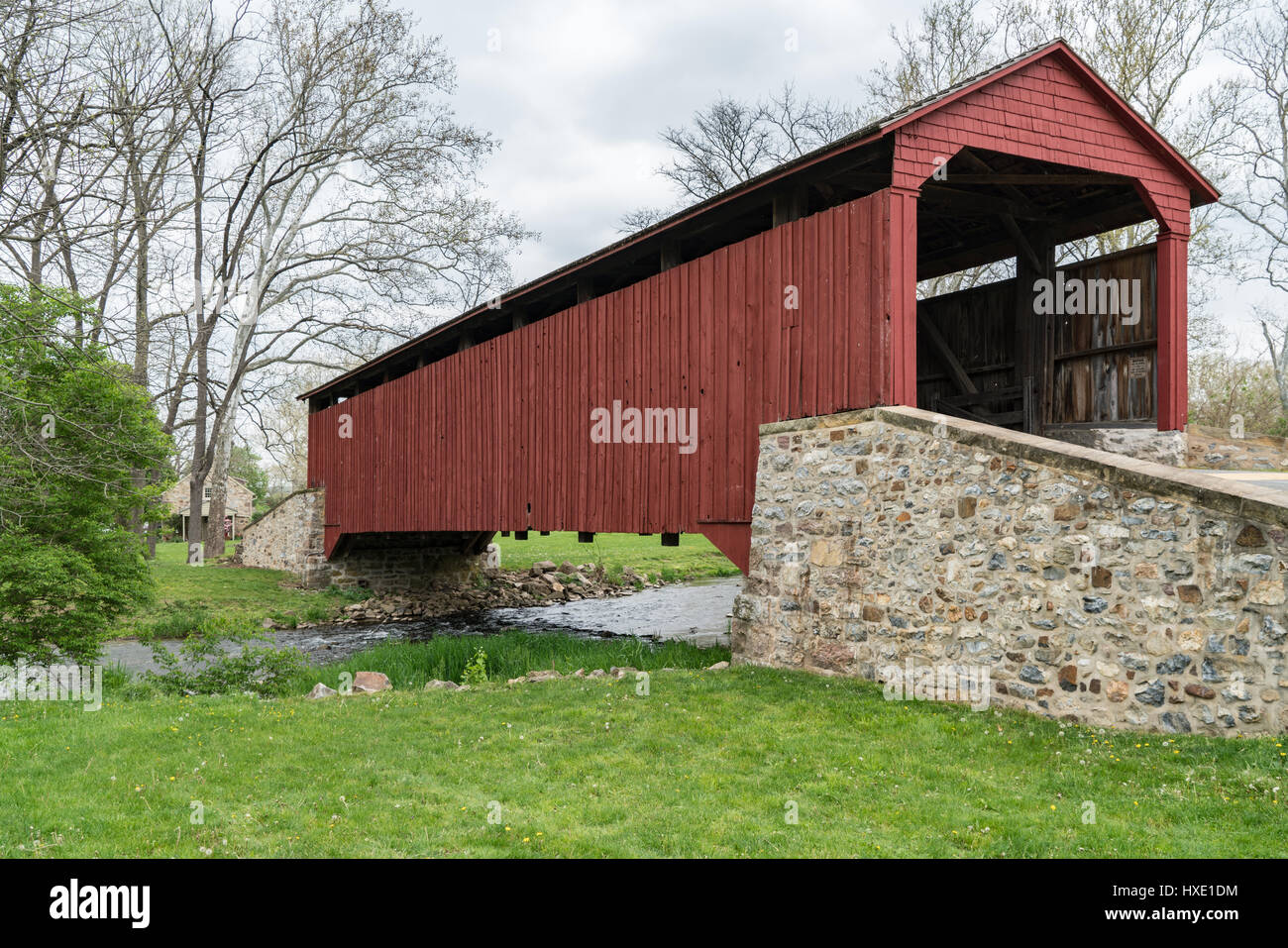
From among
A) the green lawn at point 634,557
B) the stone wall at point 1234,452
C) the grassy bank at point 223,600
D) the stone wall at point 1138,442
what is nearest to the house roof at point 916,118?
the stone wall at point 1138,442

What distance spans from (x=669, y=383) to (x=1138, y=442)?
5.19 meters

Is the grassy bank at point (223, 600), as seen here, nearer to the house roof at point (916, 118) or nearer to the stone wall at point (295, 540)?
the stone wall at point (295, 540)

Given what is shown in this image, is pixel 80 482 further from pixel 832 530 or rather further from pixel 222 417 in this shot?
pixel 222 417

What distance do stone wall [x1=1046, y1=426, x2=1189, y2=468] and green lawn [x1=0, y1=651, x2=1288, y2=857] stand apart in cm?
443

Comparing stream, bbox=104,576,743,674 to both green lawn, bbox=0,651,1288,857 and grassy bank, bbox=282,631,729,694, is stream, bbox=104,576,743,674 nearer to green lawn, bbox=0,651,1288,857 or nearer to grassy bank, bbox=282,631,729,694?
grassy bank, bbox=282,631,729,694

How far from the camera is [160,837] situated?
177 inches

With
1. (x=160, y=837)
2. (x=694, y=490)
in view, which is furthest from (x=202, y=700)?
(x=694, y=490)

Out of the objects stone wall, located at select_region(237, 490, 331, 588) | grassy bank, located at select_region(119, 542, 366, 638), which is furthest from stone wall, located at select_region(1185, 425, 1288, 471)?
stone wall, located at select_region(237, 490, 331, 588)

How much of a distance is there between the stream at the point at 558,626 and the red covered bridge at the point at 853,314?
2.98 meters

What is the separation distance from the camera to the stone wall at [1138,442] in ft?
30.3

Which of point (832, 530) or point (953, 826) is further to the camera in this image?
point (832, 530)

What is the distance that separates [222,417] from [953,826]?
2312 cm

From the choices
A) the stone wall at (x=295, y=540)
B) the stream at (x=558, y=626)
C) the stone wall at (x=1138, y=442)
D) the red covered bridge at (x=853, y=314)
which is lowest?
the stream at (x=558, y=626)

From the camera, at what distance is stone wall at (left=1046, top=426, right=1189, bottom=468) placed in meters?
9.23
